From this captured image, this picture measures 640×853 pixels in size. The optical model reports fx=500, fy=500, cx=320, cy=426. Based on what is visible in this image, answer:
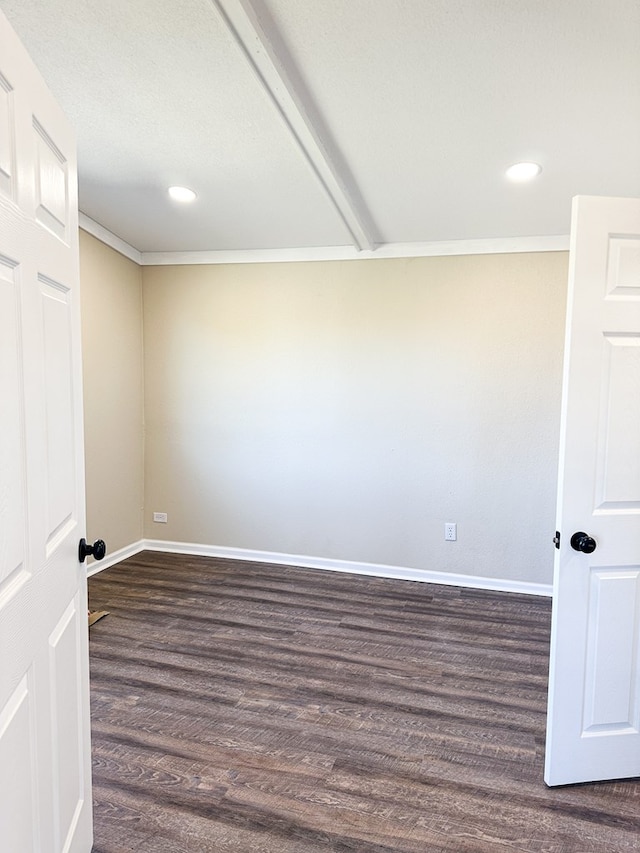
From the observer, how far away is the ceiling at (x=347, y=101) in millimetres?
1550

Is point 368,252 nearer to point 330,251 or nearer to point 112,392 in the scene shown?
point 330,251

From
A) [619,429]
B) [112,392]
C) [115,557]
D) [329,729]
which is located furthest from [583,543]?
[115,557]

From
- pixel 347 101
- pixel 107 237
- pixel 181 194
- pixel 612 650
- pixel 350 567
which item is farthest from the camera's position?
pixel 350 567

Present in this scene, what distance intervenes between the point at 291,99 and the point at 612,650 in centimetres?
236

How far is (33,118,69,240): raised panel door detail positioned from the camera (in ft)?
3.57

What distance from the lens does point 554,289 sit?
3523 mm

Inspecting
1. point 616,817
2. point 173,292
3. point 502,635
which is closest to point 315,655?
point 502,635

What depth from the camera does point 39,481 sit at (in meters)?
1.11

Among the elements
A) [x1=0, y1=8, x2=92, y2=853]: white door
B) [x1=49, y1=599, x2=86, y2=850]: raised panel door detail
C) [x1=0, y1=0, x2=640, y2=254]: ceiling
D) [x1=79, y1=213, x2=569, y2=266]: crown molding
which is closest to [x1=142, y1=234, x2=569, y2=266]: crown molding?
[x1=79, y1=213, x2=569, y2=266]: crown molding

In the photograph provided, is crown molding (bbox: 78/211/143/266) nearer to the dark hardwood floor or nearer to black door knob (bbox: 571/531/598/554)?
the dark hardwood floor

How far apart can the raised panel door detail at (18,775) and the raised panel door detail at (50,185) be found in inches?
39.6

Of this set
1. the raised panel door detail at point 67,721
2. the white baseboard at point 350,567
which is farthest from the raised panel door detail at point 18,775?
the white baseboard at point 350,567

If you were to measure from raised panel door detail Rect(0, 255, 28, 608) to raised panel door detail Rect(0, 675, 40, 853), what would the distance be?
226 millimetres

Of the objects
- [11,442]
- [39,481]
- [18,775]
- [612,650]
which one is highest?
[11,442]
